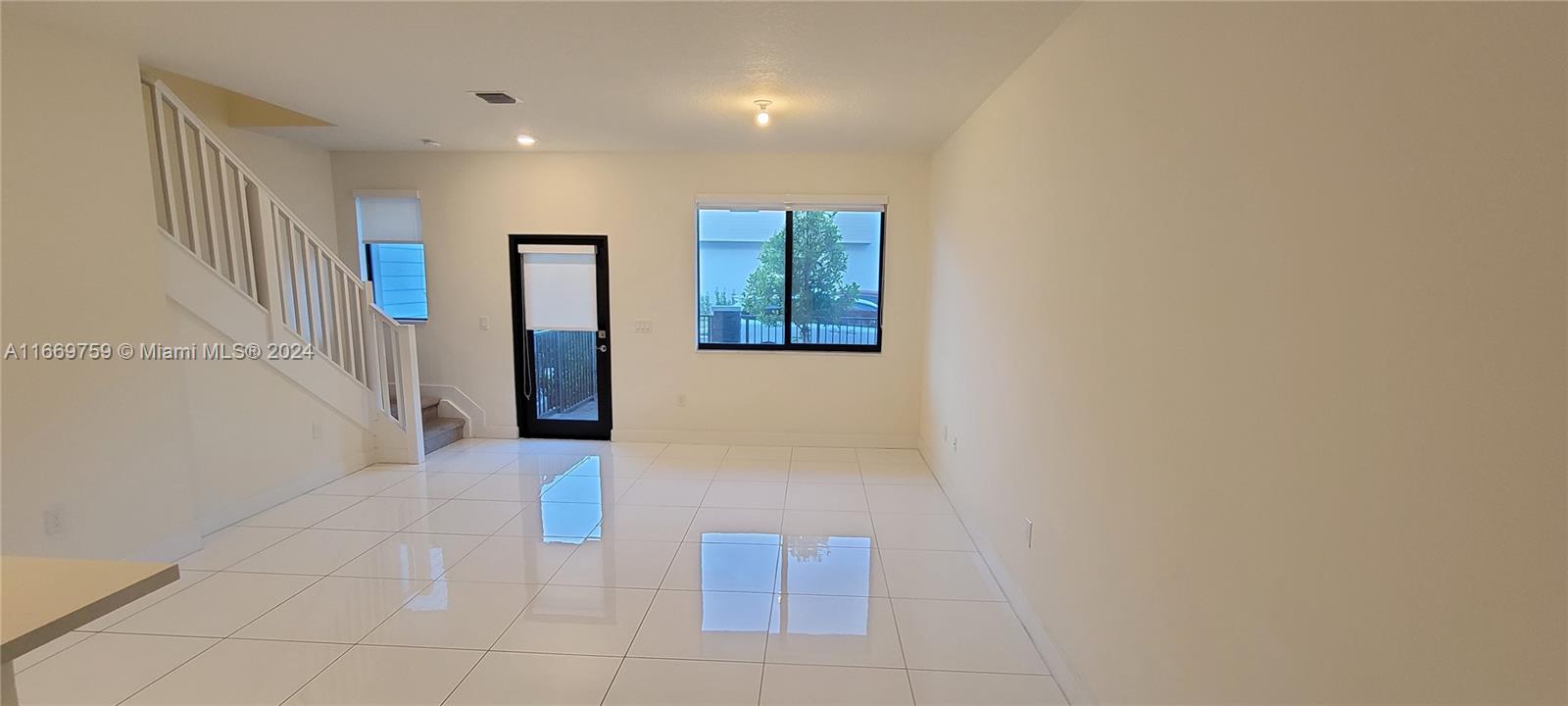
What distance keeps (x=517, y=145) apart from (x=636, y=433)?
2703 mm

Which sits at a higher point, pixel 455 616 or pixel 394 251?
pixel 394 251

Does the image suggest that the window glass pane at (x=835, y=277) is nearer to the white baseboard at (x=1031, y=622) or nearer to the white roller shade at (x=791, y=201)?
the white roller shade at (x=791, y=201)

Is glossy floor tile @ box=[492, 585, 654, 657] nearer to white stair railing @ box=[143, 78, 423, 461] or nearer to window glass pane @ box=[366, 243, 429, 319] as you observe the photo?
white stair railing @ box=[143, 78, 423, 461]

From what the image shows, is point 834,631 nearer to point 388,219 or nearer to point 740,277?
point 740,277

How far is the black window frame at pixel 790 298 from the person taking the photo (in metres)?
5.26

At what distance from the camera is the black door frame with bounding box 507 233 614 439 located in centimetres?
538

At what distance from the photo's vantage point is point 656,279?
540 centimetres

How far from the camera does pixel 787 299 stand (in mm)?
5402

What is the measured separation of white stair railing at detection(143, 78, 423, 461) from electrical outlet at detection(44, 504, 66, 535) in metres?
1.39

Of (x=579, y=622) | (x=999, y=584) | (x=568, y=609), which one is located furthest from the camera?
(x=999, y=584)

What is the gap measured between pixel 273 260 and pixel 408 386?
1284mm

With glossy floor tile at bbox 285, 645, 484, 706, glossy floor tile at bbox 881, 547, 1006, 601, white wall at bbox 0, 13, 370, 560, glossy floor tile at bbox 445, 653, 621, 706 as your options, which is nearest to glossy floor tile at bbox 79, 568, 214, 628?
white wall at bbox 0, 13, 370, 560

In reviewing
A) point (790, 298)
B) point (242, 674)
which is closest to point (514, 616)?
point (242, 674)

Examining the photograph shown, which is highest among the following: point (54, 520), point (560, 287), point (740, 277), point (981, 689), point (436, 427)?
point (740, 277)
